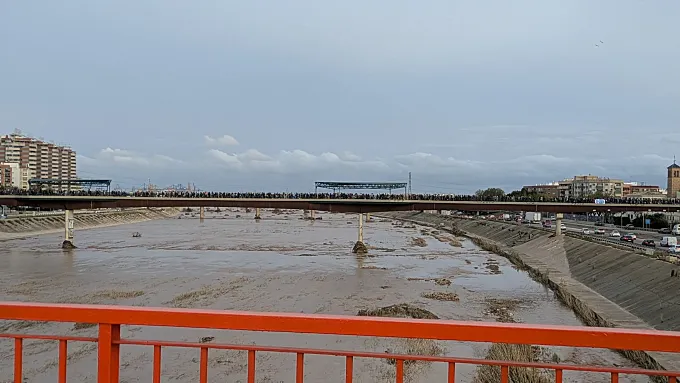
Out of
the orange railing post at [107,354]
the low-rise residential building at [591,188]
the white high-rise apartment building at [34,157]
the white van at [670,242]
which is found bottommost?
the white van at [670,242]

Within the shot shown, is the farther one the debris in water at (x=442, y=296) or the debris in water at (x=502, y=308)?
the debris in water at (x=442, y=296)

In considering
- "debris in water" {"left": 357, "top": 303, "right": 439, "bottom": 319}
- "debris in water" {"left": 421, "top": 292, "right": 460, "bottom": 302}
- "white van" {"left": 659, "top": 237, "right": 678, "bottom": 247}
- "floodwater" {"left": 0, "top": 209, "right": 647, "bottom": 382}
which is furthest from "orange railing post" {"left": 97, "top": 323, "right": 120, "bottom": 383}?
"white van" {"left": 659, "top": 237, "right": 678, "bottom": 247}

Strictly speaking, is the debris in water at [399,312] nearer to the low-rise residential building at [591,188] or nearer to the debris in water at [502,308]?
the debris in water at [502,308]

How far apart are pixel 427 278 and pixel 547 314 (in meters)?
10.3

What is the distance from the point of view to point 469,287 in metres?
27.6

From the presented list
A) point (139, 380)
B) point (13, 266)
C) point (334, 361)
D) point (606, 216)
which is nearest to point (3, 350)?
point (139, 380)

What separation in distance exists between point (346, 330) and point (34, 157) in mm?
177723

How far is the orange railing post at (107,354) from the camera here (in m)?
2.75

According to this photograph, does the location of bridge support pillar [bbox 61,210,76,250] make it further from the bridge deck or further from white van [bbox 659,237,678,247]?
white van [bbox 659,237,678,247]

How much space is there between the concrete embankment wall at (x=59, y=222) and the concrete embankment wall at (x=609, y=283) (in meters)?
56.2

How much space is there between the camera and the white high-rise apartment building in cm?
14450

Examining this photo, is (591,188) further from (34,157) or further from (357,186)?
(34,157)

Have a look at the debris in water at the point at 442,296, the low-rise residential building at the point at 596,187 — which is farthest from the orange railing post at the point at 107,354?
the low-rise residential building at the point at 596,187

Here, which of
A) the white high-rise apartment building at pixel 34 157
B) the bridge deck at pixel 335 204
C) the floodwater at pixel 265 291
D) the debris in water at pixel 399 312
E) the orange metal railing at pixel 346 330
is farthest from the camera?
the white high-rise apartment building at pixel 34 157
